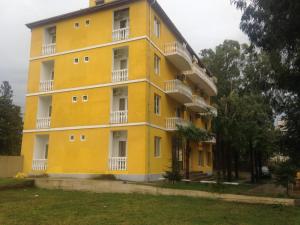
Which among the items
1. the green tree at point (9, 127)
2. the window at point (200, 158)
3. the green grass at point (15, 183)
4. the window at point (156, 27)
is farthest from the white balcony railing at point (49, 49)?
the green tree at point (9, 127)

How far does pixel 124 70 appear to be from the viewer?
2491 cm

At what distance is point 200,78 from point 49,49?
13.9 metres

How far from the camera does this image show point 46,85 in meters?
28.1

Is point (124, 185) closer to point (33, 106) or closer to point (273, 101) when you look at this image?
point (273, 101)

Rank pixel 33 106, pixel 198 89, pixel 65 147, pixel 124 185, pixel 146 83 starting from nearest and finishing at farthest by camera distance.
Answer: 1. pixel 124 185
2. pixel 146 83
3. pixel 65 147
4. pixel 33 106
5. pixel 198 89

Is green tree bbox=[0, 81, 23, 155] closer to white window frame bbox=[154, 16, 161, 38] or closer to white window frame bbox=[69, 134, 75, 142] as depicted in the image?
white window frame bbox=[69, 134, 75, 142]

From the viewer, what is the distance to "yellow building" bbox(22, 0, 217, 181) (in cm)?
2398

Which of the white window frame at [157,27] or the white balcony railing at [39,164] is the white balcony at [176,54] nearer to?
the white window frame at [157,27]

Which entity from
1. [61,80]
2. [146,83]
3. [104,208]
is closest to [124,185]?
[104,208]

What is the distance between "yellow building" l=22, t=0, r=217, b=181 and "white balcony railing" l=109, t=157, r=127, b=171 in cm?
7

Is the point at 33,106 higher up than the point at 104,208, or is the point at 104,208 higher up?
the point at 33,106

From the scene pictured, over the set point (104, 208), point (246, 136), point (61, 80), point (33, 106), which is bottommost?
point (104, 208)

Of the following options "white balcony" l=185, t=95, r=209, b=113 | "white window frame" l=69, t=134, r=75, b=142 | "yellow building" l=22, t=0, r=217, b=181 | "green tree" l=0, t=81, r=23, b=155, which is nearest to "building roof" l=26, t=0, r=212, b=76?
"yellow building" l=22, t=0, r=217, b=181

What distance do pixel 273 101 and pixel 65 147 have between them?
14.9 meters
